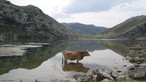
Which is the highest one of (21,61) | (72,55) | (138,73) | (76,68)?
(138,73)

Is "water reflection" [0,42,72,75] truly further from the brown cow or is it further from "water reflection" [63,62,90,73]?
"water reflection" [63,62,90,73]

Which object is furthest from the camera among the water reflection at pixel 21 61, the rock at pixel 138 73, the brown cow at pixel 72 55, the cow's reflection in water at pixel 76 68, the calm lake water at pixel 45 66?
the brown cow at pixel 72 55

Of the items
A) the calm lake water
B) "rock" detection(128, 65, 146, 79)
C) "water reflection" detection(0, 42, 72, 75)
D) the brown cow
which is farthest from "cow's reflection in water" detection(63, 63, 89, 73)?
"rock" detection(128, 65, 146, 79)

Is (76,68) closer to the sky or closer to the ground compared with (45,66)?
closer to the sky

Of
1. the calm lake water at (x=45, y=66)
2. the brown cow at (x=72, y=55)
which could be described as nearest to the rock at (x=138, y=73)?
the calm lake water at (x=45, y=66)

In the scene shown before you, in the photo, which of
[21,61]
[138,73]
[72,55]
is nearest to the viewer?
[138,73]

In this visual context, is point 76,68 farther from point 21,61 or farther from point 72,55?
point 21,61

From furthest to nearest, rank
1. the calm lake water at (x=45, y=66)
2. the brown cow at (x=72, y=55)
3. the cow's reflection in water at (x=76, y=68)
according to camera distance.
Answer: the brown cow at (x=72, y=55) → the cow's reflection in water at (x=76, y=68) → the calm lake water at (x=45, y=66)

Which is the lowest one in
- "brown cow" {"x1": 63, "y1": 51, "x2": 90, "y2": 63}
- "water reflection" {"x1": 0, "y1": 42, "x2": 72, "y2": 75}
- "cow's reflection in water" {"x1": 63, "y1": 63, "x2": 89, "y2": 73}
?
"water reflection" {"x1": 0, "y1": 42, "x2": 72, "y2": 75}

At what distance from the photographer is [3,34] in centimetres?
18675

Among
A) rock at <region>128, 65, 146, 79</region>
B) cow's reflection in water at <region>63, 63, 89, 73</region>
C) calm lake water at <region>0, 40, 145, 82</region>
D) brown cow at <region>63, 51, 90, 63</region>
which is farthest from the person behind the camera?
brown cow at <region>63, 51, 90, 63</region>

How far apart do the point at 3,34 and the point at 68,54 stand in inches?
6126

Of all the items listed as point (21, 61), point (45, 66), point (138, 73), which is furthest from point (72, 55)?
point (138, 73)

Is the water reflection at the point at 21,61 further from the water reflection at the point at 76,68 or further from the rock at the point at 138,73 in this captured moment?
the rock at the point at 138,73
